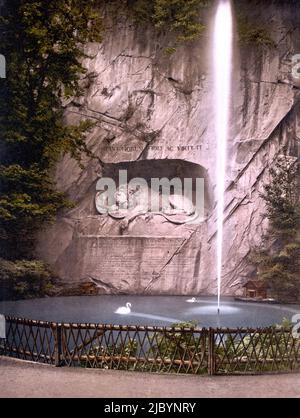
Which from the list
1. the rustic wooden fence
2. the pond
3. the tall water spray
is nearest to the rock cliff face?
the tall water spray

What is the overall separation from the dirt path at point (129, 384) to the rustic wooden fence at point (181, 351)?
0.19m

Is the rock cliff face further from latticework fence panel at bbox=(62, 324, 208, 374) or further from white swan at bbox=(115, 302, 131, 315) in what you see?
latticework fence panel at bbox=(62, 324, 208, 374)

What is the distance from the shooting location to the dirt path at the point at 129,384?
722 centimetres

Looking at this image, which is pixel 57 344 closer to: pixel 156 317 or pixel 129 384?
pixel 129 384

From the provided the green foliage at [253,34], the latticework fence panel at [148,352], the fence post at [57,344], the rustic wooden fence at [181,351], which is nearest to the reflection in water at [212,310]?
the rustic wooden fence at [181,351]

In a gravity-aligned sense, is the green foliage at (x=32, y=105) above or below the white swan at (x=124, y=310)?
above

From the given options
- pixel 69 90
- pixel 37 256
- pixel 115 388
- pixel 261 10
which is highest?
pixel 261 10

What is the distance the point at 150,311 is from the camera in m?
12.7

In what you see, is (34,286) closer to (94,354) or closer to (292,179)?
(94,354)

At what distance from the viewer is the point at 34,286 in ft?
43.9

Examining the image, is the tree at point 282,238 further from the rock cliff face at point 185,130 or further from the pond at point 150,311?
the pond at point 150,311

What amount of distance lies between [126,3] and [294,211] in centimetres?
765

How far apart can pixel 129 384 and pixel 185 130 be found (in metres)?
10.4

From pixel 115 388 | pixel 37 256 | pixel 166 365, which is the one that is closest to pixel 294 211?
pixel 37 256
